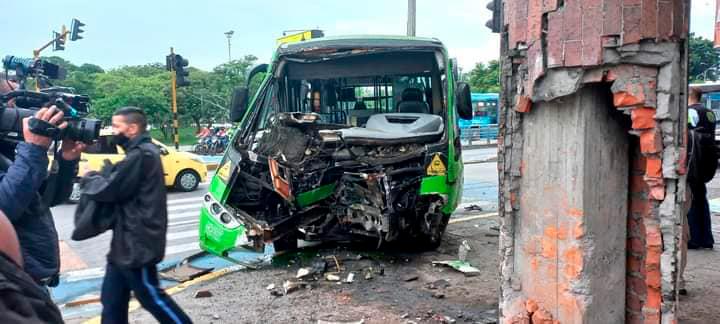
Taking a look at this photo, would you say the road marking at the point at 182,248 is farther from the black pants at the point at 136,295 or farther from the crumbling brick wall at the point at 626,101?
the crumbling brick wall at the point at 626,101

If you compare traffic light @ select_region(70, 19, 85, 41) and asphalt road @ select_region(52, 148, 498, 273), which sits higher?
traffic light @ select_region(70, 19, 85, 41)

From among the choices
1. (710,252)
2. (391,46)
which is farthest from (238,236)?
(710,252)

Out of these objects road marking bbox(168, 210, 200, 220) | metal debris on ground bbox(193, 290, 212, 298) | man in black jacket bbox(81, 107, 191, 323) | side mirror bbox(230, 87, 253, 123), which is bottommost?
road marking bbox(168, 210, 200, 220)

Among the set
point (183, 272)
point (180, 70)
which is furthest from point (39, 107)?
point (180, 70)

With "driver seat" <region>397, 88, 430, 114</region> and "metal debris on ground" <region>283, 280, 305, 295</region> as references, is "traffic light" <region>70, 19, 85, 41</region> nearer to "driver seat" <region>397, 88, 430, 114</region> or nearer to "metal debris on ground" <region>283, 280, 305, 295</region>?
"driver seat" <region>397, 88, 430, 114</region>

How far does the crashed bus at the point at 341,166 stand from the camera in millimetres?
5941

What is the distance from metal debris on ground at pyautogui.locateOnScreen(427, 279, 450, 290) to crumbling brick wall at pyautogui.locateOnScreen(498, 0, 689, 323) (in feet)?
5.53

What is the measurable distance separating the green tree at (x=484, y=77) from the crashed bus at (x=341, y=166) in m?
35.9

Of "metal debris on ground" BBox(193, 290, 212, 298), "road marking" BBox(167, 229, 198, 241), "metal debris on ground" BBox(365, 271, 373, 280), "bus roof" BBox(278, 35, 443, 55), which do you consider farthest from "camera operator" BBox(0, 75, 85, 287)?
"road marking" BBox(167, 229, 198, 241)

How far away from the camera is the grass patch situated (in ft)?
117

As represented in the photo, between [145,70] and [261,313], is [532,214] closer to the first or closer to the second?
[261,313]

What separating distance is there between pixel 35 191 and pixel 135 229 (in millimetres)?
848

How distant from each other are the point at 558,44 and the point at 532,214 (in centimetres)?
102

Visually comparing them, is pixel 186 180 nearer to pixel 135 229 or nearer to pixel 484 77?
pixel 135 229
